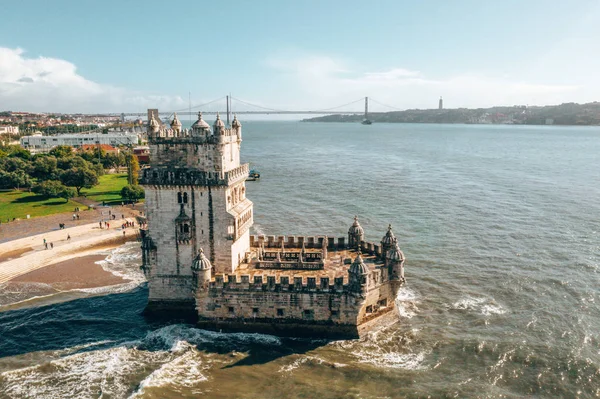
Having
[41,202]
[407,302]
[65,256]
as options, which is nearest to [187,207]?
[407,302]

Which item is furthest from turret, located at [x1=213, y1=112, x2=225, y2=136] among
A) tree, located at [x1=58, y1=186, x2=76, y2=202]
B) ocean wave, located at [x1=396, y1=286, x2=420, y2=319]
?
tree, located at [x1=58, y1=186, x2=76, y2=202]

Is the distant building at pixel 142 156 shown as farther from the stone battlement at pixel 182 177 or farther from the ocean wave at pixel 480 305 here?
the ocean wave at pixel 480 305

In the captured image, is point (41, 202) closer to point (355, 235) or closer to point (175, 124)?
point (175, 124)

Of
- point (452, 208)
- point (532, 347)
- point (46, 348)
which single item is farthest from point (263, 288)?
point (452, 208)

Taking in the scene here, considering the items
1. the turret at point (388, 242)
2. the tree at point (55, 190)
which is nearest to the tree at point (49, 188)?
the tree at point (55, 190)

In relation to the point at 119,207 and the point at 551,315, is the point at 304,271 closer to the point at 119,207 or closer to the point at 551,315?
the point at 551,315
